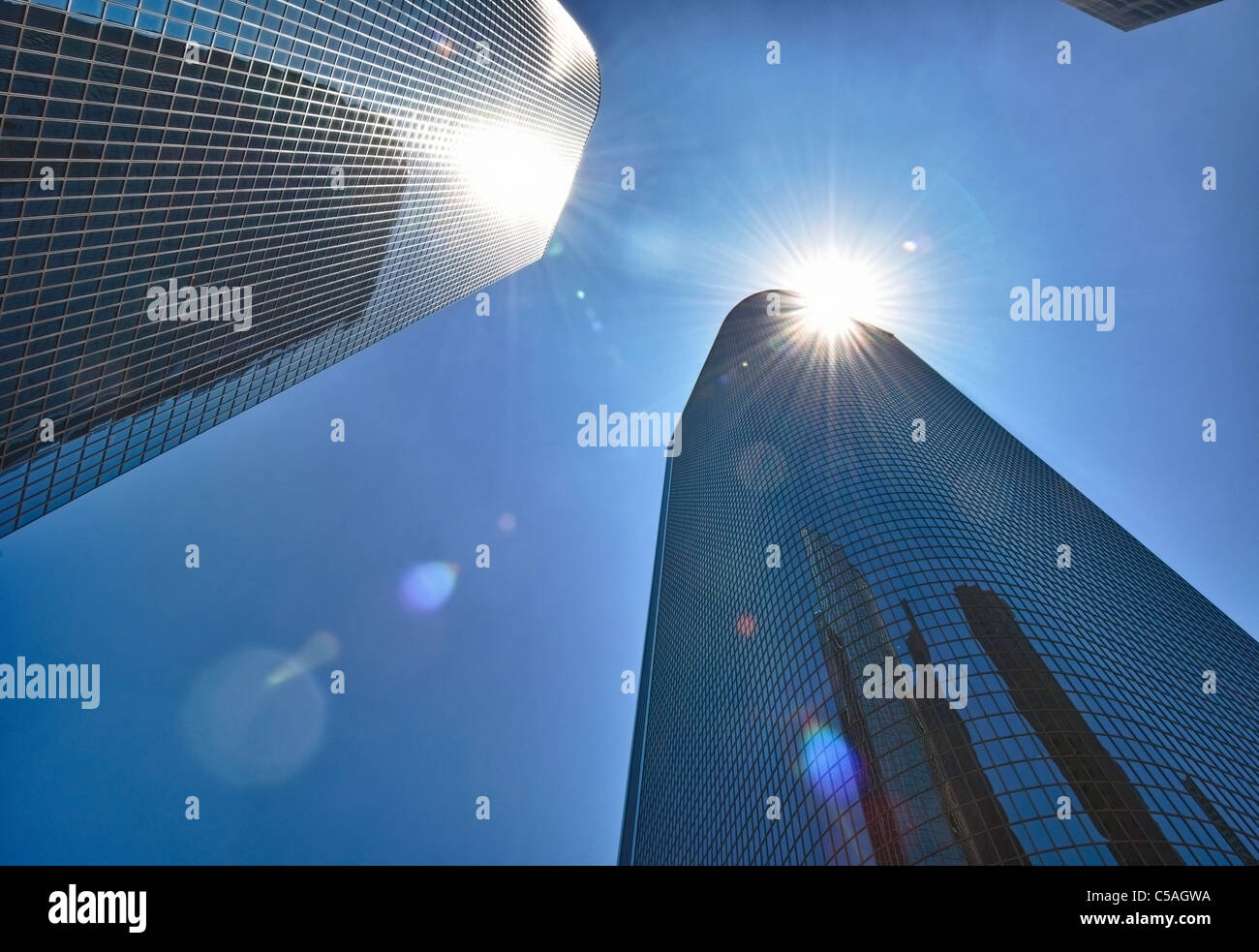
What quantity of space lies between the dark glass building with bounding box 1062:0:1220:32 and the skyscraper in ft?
246

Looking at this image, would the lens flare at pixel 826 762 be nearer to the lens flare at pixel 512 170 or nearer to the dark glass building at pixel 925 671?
the dark glass building at pixel 925 671

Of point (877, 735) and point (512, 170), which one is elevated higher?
point (512, 170)

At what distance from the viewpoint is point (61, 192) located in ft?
129

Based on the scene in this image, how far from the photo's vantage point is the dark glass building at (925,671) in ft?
152

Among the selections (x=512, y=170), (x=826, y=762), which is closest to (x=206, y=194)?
(x=512, y=170)

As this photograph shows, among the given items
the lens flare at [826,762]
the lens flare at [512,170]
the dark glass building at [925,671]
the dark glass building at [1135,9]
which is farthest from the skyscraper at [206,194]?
the dark glass building at [925,671]

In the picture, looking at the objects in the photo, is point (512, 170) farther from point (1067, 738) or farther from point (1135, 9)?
point (1067, 738)

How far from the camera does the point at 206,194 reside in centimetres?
5347

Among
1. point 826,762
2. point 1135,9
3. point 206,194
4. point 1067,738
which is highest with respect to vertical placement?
point 1135,9

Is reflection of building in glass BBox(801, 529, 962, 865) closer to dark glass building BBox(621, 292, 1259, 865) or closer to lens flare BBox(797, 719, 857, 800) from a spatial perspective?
dark glass building BBox(621, 292, 1259, 865)

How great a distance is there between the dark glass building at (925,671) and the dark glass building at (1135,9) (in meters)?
58.3

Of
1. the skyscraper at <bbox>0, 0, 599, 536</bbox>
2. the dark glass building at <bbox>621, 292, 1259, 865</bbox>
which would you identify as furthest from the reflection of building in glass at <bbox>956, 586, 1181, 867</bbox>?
the skyscraper at <bbox>0, 0, 599, 536</bbox>

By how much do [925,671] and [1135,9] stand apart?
250 ft
